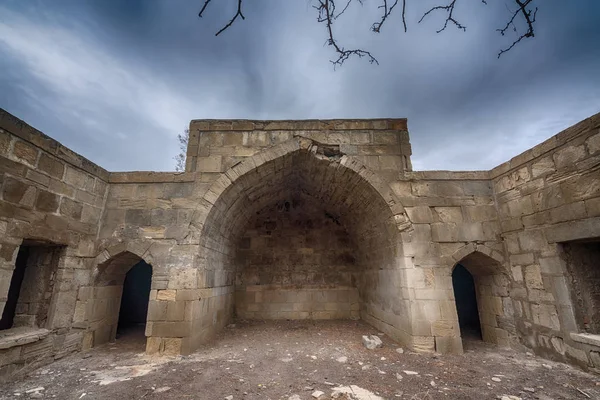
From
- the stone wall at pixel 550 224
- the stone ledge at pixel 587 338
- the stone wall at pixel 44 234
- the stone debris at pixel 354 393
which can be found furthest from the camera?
the stone wall at pixel 550 224

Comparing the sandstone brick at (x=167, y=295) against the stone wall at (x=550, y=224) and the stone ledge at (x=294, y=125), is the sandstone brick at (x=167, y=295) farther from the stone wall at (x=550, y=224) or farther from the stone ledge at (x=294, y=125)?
the stone wall at (x=550, y=224)

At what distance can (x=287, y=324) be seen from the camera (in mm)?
7309

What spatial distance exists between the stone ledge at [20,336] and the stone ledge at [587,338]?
7.94 meters

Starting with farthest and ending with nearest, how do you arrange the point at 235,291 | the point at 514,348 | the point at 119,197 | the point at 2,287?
1. the point at 235,291
2. the point at 119,197
3. the point at 514,348
4. the point at 2,287

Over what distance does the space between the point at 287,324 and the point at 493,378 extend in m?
4.81

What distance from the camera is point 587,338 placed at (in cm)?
373

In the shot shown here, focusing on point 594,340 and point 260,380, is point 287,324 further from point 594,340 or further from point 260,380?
point 594,340

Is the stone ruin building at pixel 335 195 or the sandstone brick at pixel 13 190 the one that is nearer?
the sandstone brick at pixel 13 190

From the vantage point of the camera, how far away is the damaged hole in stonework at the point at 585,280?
400cm

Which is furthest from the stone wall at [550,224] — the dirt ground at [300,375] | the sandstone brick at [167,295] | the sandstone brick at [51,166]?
the sandstone brick at [51,166]

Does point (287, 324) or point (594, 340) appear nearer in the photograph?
point (594, 340)

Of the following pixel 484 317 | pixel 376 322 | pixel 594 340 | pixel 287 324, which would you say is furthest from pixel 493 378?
pixel 287 324

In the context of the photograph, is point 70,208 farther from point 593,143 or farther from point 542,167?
point 593,143

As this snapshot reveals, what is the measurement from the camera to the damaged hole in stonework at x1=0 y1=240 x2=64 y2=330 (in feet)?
14.3
